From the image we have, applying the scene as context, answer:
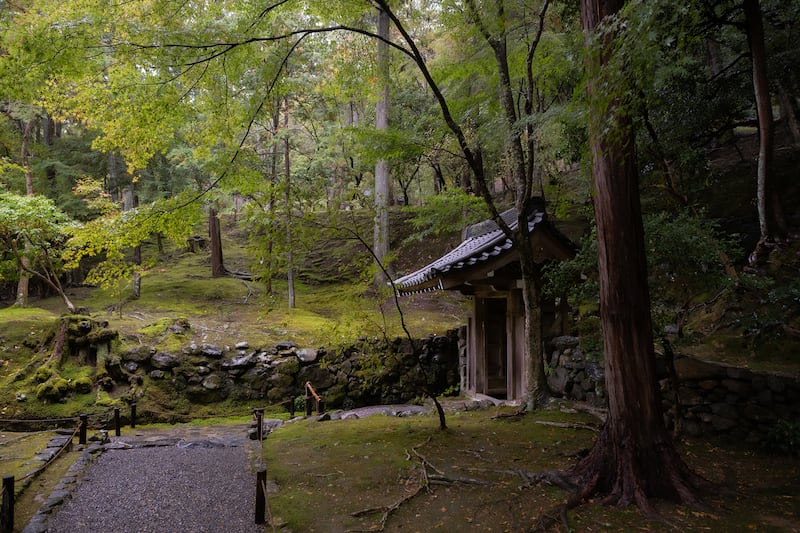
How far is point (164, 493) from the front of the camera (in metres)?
5.80

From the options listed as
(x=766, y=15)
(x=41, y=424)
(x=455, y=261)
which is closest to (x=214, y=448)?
(x=41, y=424)

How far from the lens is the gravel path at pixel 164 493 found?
484cm

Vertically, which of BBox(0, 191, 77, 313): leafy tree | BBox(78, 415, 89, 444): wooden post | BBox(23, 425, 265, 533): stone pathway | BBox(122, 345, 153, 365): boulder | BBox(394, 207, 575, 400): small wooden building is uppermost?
BBox(0, 191, 77, 313): leafy tree

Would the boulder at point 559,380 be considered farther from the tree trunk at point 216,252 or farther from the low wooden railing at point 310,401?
the tree trunk at point 216,252

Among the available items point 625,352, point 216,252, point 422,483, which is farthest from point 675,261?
point 216,252

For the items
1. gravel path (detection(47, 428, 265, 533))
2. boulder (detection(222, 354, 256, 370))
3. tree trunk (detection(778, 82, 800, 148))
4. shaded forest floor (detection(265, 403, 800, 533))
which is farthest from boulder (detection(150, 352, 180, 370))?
tree trunk (detection(778, 82, 800, 148))

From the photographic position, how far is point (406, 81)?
1966 cm

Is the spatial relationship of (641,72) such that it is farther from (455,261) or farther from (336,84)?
(336,84)

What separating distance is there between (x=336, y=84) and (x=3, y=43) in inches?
190

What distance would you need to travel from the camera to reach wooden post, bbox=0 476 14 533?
4.39m

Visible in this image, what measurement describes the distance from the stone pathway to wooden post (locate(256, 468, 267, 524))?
86mm

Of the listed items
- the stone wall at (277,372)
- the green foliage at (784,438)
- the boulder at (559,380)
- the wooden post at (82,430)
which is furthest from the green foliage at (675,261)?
the wooden post at (82,430)

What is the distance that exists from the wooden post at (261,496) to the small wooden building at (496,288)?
462cm

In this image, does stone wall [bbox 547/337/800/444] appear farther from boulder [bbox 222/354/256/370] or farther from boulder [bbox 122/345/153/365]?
boulder [bbox 122/345/153/365]
